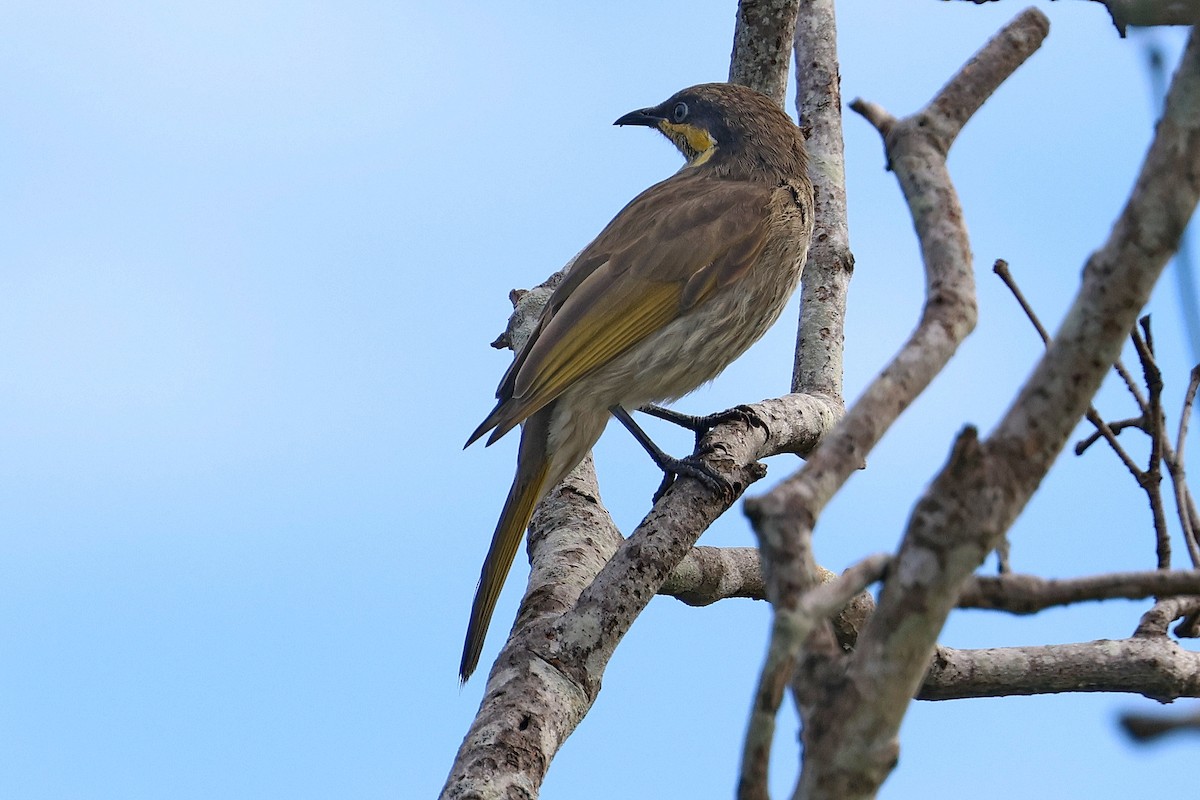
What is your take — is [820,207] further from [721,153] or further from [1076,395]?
[1076,395]

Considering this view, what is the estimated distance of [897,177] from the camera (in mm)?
2080

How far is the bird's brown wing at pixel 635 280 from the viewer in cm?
469

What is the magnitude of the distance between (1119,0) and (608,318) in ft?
8.85

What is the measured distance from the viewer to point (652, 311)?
4941 millimetres

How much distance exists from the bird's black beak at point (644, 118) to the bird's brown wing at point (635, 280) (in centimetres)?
92

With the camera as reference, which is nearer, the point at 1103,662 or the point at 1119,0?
the point at 1119,0

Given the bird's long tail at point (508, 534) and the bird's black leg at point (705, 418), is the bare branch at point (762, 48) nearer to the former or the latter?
the bird's black leg at point (705, 418)

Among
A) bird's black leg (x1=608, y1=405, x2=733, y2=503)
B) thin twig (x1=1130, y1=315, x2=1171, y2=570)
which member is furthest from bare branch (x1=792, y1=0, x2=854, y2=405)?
thin twig (x1=1130, y1=315, x2=1171, y2=570)

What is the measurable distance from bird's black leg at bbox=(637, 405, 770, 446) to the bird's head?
120 cm

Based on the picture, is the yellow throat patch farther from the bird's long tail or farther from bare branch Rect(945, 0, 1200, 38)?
bare branch Rect(945, 0, 1200, 38)

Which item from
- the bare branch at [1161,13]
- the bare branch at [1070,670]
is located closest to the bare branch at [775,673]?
the bare branch at [1161,13]

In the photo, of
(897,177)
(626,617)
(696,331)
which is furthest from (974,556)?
(696,331)

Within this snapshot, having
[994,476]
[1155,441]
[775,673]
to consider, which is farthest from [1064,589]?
[1155,441]

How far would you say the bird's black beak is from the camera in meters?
6.33
